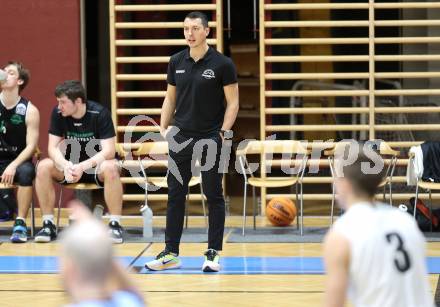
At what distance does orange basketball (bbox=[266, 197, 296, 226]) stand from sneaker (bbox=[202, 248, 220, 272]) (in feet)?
7.54

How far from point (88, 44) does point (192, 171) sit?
5.41 m

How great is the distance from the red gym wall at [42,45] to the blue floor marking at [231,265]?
2730 mm

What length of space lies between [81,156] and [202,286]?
8.39ft

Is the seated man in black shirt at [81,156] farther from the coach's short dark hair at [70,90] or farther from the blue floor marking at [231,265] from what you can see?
the blue floor marking at [231,265]

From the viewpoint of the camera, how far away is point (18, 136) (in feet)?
30.8

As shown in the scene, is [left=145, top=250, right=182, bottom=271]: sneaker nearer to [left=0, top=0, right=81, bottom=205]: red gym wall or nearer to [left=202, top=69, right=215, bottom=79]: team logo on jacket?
[left=202, top=69, right=215, bottom=79]: team logo on jacket

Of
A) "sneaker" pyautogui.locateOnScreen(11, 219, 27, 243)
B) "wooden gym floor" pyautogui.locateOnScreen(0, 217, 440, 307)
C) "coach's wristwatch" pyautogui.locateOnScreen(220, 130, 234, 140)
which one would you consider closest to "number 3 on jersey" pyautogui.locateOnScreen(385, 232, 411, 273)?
"wooden gym floor" pyautogui.locateOnScreen(0, 217, 440, 307)

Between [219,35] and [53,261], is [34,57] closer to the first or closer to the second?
[219,35]

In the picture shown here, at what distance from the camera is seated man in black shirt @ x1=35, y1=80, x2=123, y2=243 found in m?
8.93

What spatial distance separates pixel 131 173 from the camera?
416 inches

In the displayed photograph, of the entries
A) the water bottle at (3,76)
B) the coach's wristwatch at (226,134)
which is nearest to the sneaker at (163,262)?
the coach's wristwatch at (226,134)

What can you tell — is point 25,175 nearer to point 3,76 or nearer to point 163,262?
point 3,76

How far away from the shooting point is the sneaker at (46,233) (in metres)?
9.03

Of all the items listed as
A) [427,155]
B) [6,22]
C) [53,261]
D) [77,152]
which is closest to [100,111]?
[77,152]
